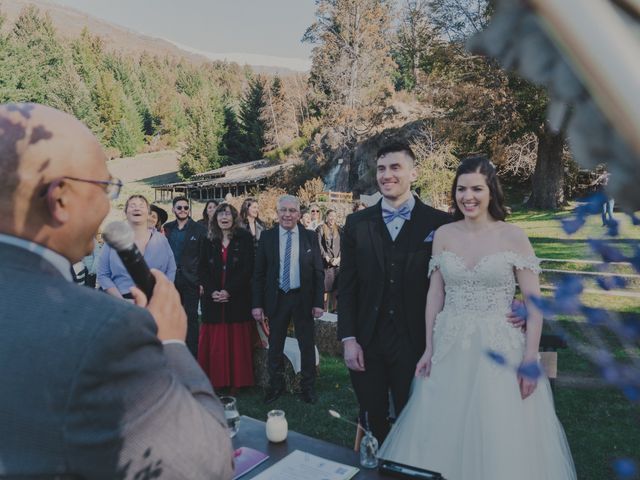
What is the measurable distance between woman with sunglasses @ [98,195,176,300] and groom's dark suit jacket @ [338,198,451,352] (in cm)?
258

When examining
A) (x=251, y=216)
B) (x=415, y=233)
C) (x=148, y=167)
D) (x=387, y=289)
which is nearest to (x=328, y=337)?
(x=251, y=216)

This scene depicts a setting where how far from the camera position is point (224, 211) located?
5.93 metres

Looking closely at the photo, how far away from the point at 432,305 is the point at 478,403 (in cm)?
68

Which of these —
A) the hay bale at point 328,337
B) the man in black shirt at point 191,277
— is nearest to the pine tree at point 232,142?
the man in black shirt at point 191,277

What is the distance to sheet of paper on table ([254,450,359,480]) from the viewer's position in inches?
84.8

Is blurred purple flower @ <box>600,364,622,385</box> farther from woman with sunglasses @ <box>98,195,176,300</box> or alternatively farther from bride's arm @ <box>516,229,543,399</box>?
woman with sunglasses @ <box>98,195,176,300</box>

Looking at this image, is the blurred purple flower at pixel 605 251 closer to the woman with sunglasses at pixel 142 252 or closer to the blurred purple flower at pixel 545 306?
the blurred purple flower at pixel 545 306

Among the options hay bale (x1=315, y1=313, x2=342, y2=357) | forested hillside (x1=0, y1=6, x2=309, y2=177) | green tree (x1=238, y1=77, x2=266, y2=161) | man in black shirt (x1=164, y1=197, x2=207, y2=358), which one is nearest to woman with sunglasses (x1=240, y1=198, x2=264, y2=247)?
man in black shirt (x1=164, y1=197, x2=207, y2=358)

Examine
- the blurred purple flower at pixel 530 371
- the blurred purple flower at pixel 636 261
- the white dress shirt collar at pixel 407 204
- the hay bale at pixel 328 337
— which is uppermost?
the white dress shirt collar at pixel 407 204

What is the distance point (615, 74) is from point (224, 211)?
5.67 meters

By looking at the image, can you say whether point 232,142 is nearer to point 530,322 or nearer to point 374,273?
point 374,273

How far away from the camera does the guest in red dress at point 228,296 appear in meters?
5.88

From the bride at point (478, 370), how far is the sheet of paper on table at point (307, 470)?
99 cm

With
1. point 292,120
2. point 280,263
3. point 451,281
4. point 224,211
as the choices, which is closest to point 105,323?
point 451,281
